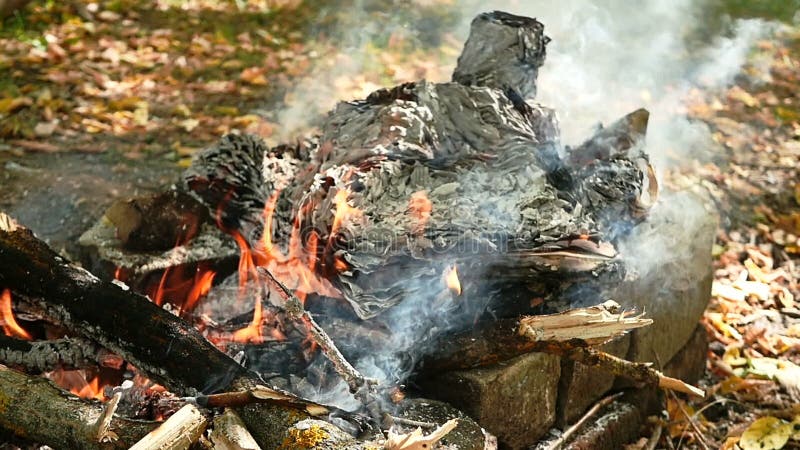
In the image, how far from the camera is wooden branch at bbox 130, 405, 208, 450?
6.37 ft

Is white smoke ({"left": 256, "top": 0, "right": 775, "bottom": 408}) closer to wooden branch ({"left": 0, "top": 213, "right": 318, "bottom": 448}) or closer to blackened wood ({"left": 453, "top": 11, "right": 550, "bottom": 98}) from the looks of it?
blackened wood ({"left": 453, "top": 11, "right": 550, "bottom": 98})

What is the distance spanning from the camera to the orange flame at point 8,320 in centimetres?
277

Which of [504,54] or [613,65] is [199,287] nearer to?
[504,54]

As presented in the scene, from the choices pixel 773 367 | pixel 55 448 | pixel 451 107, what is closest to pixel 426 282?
pixel 451 107

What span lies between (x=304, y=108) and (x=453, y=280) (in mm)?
4376

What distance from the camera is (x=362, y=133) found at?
3.13m

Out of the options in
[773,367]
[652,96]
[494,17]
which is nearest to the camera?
[494,17]

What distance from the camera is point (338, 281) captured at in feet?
8.97

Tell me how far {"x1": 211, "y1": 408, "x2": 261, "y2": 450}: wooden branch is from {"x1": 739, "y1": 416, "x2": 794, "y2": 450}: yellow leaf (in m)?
2.54

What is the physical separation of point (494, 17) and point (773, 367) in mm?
2470

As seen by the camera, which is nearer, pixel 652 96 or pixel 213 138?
pixel 213 138

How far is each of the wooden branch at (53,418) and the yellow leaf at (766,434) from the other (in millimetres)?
2799

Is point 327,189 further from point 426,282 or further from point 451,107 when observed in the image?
point 451,107

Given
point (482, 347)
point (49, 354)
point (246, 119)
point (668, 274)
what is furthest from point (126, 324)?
point (246, 119)
